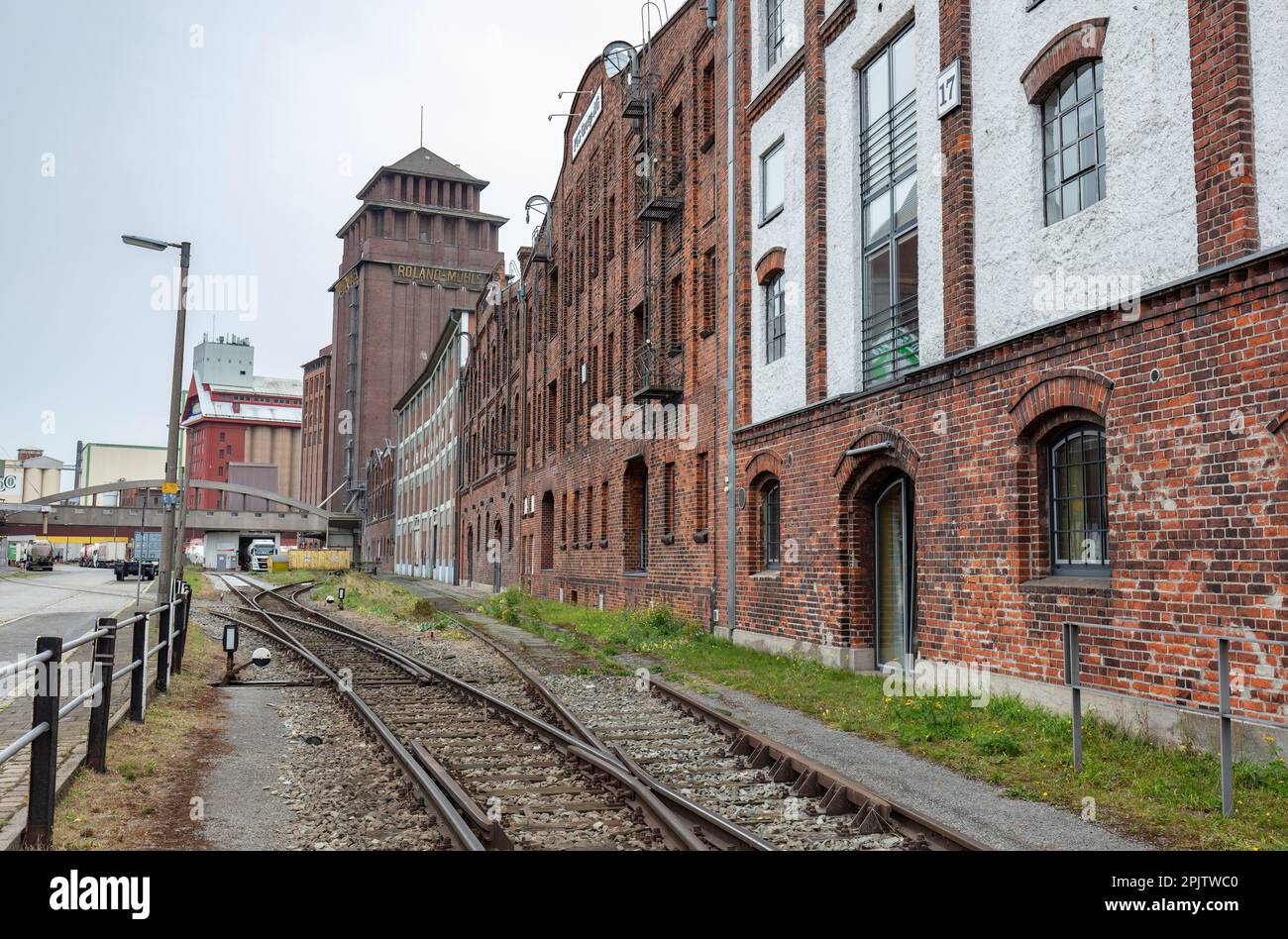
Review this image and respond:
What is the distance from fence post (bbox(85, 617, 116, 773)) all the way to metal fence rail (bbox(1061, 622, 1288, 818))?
729 centimetres

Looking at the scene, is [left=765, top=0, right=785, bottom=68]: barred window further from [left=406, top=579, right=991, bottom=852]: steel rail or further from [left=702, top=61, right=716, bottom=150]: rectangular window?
[left=406, top=579, right=991, bottom=852]: steel rail

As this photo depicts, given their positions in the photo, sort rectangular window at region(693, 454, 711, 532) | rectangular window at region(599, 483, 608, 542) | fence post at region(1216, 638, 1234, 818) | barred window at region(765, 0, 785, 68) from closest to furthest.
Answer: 1. fence post at region(1216, 638, 1234, 818)
2. barred window at region(765, 0, 785, 68)
3. rectangular window at region(693, 454, 711, 532)
4. rectangular window at region(599, 483, 608, 542)

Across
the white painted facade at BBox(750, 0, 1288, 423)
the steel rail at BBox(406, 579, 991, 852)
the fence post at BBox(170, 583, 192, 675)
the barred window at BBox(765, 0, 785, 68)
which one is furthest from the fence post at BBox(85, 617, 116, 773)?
the barred window at BBox(765, 0, 785, 68)

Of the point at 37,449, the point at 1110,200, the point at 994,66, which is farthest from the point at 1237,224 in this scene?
the point at 37,449

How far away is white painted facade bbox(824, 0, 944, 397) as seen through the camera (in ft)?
40.5

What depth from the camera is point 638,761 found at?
8.92 m

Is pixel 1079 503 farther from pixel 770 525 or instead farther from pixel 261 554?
pixel 261 554

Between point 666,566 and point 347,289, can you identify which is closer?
point 666,566

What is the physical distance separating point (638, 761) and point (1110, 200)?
6561 millimetres

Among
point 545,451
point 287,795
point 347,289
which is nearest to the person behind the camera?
point 287,795

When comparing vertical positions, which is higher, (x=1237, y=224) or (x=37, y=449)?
(x=37, y=449)

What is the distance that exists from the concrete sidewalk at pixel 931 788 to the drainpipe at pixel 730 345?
17.6ft

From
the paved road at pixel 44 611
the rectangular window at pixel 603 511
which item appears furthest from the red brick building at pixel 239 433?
the rectangular window at pixel 603 511
